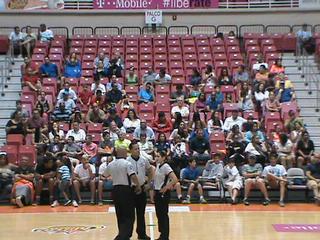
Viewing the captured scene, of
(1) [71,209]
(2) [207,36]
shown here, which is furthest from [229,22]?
(1) [71,209]

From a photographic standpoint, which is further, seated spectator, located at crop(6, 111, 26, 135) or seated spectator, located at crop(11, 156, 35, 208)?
seated spectator, located at crop(6, 111, 26, 135)

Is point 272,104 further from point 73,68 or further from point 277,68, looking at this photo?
point 73,68

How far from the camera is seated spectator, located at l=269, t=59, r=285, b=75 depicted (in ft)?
77.0

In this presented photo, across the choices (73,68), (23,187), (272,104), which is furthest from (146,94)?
(23,187)

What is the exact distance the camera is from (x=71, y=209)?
58.1ft

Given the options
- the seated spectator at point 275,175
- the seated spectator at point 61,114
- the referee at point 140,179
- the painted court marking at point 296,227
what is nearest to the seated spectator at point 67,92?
the seated spectator at point 61,114

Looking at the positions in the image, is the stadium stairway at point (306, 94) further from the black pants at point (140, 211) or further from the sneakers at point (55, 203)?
the black pants at point (140, 211)

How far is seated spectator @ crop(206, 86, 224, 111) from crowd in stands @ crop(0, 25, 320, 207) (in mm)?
26

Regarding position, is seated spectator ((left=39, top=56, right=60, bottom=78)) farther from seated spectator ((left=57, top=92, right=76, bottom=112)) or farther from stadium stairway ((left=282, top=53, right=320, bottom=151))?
stadium stairway ((left=282, top=53, right=320, bottom=151))

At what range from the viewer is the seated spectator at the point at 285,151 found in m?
19.2

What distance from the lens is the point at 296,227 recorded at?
15.1m

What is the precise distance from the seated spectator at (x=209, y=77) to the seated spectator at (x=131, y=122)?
2870mm

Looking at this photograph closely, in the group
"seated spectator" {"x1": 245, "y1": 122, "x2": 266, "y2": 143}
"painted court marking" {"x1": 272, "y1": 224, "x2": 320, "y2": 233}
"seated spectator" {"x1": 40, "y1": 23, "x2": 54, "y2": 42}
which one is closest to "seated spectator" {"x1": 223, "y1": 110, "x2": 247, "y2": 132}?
"seated spectator" {"x1": 245, "y1": 122, "x2": 266, "y2": 143}

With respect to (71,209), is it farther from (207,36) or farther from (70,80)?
(207,36)
